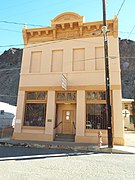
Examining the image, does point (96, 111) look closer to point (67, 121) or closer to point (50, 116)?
point (67, 121)

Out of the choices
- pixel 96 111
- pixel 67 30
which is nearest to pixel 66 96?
pixel 96 111

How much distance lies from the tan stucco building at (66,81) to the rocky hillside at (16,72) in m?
41.1

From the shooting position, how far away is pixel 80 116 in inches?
552

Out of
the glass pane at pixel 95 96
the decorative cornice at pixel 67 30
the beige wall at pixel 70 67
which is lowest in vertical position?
the glass pane at pixel 95 96

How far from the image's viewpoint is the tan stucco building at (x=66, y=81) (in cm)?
1405

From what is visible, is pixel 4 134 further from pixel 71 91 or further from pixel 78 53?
pixel 78 53

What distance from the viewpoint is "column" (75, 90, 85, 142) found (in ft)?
44.9

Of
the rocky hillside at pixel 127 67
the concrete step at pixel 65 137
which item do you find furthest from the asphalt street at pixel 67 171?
the rocky hillside at pixel 127 67

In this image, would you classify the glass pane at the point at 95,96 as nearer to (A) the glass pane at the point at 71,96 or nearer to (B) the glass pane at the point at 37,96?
(A) the glass pane at the point at 71,96

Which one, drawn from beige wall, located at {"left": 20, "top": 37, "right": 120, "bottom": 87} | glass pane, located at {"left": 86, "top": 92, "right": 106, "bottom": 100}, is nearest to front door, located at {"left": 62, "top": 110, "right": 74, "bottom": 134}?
glass pane, located at {"left": 86, "top": 92, "right": 106, "bottom": 100}

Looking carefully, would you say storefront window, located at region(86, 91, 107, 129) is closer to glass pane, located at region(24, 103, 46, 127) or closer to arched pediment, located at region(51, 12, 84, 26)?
glass pane, located at region(24, 103, 46, 127)

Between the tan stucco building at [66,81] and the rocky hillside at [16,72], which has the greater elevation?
the rocky hillside at [16,72]

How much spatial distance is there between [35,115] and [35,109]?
0.54 m

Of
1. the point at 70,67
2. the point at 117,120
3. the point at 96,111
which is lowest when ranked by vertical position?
the point at 117,120
